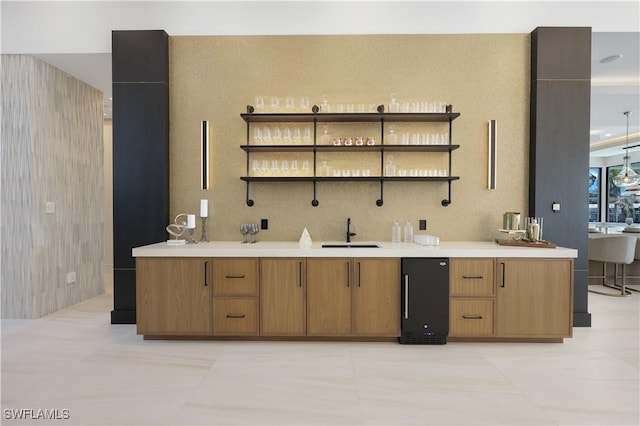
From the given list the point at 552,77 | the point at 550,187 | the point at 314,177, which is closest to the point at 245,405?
the point at 314,177

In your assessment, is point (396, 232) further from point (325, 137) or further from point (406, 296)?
point (325, 137)

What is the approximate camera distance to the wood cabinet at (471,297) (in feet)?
10.4

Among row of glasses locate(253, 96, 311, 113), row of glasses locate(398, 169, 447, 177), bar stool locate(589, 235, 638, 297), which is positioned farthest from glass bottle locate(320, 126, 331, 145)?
bar stool locate(589, 235, 638, 297)

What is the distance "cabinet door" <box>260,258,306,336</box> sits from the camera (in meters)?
3.19

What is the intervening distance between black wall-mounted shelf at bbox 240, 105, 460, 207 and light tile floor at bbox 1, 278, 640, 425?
1.48 metres

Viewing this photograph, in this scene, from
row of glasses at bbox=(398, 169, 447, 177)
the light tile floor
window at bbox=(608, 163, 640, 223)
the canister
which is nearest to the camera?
the light tile floor

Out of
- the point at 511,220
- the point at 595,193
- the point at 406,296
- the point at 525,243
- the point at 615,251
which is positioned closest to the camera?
the point at 406,296

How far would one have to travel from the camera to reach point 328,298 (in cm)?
320

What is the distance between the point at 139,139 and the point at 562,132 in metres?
4.08

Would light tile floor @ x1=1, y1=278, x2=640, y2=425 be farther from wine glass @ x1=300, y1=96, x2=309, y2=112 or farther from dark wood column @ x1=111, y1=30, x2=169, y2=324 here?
wine glass @ x1=300, y1=96, x2=309, y2=112

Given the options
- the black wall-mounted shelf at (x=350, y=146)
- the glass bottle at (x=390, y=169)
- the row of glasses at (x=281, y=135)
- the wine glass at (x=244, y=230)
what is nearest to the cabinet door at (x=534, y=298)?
the black wall-mounted shelf at (x=350, y=146)

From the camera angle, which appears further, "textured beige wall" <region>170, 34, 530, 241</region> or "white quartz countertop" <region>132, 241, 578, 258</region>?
"textured beige wall" <region>170, 34, 530, 241</region>

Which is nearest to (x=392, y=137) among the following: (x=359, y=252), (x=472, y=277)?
(x=359, y=252)

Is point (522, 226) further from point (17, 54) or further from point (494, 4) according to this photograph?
point (17, 54)
